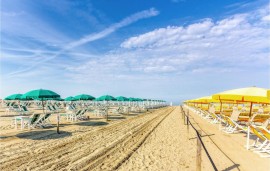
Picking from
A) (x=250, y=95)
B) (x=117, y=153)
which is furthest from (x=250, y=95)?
(x=117, y=153)

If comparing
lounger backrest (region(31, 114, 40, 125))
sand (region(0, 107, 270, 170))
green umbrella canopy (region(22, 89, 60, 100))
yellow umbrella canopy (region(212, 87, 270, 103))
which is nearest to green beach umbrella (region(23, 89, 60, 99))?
green umbrella canopy (region(22, 89, 60, 100))

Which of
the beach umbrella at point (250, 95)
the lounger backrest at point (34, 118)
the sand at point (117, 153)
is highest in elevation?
the beach umbrella at point (250, 95)

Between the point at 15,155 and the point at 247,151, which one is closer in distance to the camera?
the point at 15,155

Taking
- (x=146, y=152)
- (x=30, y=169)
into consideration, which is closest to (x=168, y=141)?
(x=146, y=152)

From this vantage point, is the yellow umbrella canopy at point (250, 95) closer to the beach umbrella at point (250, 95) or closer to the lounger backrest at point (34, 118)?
the beach umbrella at point (250, 95)

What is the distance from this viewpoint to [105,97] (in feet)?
64.2

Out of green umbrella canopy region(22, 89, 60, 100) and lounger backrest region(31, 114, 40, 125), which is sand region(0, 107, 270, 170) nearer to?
lounger backrest region(31, 114, 40, 125)

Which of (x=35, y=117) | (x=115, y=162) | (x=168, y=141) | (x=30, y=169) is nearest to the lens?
(x=30, y=169)

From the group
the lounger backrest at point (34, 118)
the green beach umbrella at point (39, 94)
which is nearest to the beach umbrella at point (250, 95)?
the green beach umbrella at point (39, 94)

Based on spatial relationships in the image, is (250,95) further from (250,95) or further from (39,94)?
(39,94)

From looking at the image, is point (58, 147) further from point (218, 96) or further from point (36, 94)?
point (218, 96)

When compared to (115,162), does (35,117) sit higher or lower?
higher

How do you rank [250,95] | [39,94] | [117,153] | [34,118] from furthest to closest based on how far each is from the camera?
[39,94] < [34,118] < [250,95] < [117,153]

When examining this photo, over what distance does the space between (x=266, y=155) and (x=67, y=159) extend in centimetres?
530
